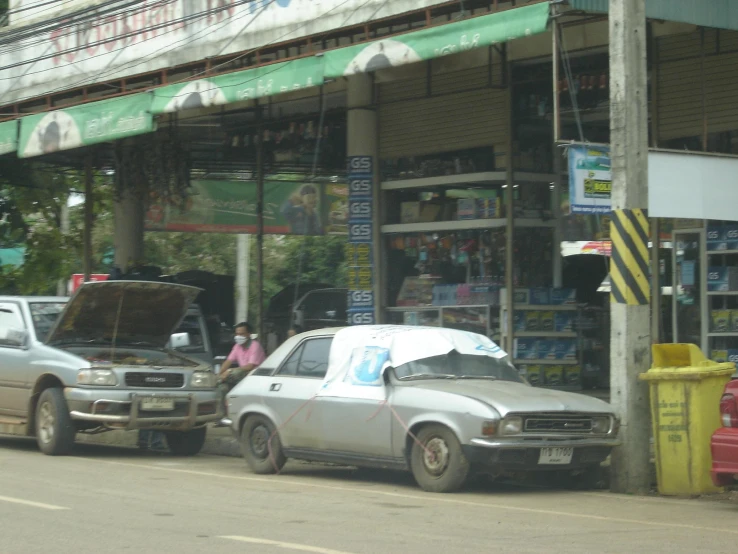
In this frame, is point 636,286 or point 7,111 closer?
point 636,286

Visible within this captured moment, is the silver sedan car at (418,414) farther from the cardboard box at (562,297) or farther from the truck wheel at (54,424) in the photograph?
the cardboard box at (562,297)

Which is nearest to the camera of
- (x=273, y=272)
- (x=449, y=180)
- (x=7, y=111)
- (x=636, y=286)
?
(x=636, y=286)

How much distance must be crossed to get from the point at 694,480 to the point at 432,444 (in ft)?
7.42

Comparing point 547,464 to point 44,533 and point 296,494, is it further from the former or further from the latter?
point 44,533

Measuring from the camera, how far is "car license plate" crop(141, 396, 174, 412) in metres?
12.9

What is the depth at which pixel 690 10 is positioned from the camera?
12117 millimetres

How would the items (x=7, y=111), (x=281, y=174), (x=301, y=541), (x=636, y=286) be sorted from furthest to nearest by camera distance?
(x=281, y=174) → (x=7, y=111) → (x=636, y=286) → (x=301, y=541)

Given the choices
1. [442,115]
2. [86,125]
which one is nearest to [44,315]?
[86,125]

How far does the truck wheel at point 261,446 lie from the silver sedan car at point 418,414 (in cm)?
1

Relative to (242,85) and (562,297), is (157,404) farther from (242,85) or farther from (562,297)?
(562,297)

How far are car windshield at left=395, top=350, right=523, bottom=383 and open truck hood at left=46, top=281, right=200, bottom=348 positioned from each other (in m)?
4.02

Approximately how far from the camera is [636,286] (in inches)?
422

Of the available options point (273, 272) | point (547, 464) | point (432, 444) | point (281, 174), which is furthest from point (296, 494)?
point (273, 272)

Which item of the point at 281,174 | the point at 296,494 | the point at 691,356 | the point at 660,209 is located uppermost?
the point at 281,174
